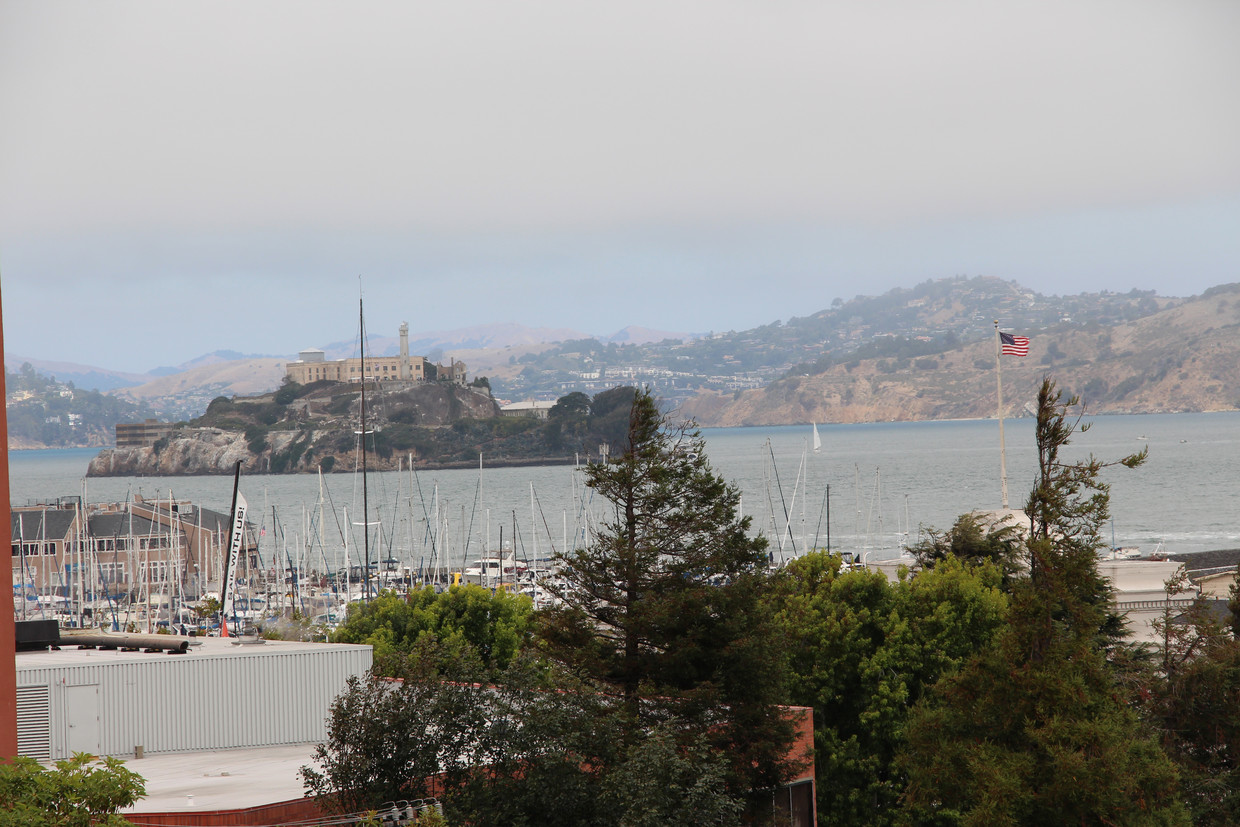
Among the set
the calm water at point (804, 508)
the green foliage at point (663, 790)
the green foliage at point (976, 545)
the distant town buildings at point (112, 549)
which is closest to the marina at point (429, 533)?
the distant town buildings at point (112, 549)

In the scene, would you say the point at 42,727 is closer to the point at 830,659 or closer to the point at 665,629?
the point at 665,629

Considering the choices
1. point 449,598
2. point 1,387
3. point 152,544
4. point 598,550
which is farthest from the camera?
point 152,544

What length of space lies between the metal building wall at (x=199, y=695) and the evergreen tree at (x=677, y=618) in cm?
468

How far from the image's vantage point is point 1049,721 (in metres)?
16.1

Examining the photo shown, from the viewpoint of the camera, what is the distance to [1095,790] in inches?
620

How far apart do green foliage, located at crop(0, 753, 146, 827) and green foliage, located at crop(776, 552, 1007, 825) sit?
17.2 metres

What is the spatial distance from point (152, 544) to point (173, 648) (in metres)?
72.2

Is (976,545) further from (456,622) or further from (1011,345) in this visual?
(456,622)

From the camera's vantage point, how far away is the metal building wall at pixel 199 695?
20.4m

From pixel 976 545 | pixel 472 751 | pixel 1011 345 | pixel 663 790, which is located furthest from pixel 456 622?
pixel 1011 345

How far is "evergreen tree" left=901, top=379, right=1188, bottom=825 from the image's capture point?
1597 centimetres

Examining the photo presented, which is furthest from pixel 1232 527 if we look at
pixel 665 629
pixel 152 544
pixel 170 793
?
pixel 170 793

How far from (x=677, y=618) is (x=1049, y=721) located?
22.4ft

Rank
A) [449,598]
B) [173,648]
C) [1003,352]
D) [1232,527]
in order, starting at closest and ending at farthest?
1. [173,648]
2. [449,598]
3. [1003,352]
4. [1232,527]
